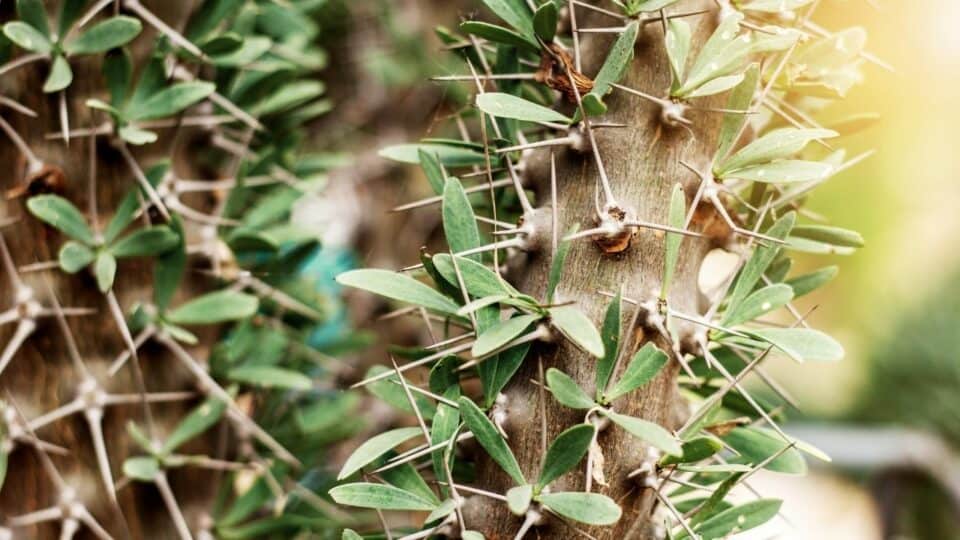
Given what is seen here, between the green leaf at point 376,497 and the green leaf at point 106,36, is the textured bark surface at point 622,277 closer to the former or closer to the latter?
the green leaf at point 376,497

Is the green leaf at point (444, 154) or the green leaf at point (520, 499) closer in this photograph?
the green leaf at point (520, 499)

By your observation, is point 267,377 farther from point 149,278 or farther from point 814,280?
point 814,280

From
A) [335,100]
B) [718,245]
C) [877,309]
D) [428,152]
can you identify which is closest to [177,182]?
[428,152]

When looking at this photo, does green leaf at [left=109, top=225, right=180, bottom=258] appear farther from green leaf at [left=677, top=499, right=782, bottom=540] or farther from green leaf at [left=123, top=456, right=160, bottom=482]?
green leaf at [left=677, top=499, right=782, bottom=540]

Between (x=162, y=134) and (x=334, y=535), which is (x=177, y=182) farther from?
(x=334, y=535)

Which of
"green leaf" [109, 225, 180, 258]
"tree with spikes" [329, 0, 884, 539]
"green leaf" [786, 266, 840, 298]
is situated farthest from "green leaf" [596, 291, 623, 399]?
"green leaf" [109, 225, 180, 258]

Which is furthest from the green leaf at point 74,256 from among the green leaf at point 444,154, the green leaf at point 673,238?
the green leaf at point 673,238

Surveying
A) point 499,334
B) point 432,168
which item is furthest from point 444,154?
point 499,334
